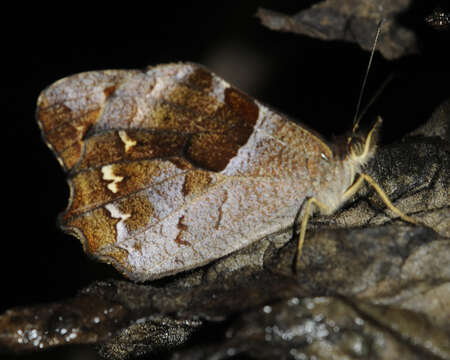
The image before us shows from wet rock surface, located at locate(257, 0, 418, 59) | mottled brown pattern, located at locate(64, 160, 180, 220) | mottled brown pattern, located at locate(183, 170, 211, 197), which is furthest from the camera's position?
wet rock surface, located at locate(257, 0, 418, 59)

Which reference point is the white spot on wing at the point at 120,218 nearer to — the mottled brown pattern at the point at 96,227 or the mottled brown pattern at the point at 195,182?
the mottled brown pattern at the point at 96,227

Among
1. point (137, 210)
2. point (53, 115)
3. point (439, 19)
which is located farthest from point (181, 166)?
point (439, 19)

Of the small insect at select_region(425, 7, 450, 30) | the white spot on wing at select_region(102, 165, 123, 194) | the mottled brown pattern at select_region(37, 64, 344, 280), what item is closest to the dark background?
the small insect at select_region(425, 7, 450, 30)

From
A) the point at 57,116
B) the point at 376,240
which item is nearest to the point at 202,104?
the point at 57,116

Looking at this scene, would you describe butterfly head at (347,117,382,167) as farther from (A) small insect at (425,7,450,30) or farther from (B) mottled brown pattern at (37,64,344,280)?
(A) small insect at (425,7,450,30)

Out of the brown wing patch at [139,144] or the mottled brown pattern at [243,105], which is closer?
the brown wing patch at [139,144]

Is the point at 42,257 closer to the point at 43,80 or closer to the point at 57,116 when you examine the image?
the point at 43,80

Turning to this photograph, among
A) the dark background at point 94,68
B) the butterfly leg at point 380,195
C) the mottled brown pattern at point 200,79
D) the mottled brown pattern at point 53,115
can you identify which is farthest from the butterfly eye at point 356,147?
the mottled brown pattern at point 53,115
